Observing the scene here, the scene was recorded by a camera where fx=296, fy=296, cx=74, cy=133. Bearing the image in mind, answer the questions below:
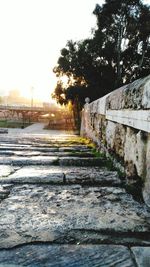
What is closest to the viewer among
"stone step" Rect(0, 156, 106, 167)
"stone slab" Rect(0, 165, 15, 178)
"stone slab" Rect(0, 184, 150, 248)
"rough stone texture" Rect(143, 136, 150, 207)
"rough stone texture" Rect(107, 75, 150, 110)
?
"stone slab" Rect(0, 184, 150, 248)

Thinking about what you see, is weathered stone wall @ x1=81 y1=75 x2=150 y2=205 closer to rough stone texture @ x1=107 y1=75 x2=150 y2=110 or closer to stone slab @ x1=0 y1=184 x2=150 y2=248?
rough stone texture @ x1=107 y1=75 x2=150 y2=110

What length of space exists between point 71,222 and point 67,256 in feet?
1.20

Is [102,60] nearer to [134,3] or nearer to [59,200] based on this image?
[134,3]

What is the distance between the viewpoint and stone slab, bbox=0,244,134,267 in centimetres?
126

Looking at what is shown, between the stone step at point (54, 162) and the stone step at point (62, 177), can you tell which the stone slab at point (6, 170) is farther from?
the stone step at point (54, 162)

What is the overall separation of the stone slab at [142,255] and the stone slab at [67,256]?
0.03m

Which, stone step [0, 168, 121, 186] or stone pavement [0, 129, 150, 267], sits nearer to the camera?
stone pavement [0, 129, 150, 267]

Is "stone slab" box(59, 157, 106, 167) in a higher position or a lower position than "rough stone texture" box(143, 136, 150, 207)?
lower

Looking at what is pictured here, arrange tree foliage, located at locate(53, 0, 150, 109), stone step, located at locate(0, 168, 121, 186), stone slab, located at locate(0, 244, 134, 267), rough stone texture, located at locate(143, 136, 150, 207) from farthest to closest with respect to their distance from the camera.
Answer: tree foliage, located at locate(53, 0, 150, 109)
stone step, located at locate(0, 168, 121, 186)
rough stone texture, located at locate(143, 136, 150, 207)
stone slab, located at locate(0, 244, 134, 267)

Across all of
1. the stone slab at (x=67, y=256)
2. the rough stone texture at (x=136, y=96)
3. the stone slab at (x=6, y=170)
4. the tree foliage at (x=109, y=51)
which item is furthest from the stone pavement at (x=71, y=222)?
the tree foliage at (x=109, y=51)

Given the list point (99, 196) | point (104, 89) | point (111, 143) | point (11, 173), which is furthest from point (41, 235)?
point (104, 89)

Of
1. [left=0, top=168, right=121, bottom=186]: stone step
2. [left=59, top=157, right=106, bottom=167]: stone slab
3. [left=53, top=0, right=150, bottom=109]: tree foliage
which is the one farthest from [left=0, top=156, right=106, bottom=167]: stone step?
[left=53, top=0, right=150, bottom=109]: tree foliage

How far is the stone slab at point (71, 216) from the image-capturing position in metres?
1.51

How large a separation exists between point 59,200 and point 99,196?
310 millimetres
